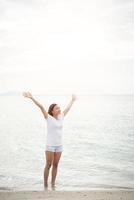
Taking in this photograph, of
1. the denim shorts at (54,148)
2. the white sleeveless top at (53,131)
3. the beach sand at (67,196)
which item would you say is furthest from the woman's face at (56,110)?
the beach sand at (67,196)

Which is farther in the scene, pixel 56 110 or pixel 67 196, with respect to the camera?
pixel 56 110

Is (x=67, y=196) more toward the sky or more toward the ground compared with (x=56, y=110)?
more toward the ground

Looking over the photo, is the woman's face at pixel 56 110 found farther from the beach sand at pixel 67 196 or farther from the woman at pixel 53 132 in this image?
the beach sand at pixel 67 196

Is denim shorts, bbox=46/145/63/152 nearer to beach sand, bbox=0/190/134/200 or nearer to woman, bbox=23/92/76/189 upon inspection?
woman, bbox=23/92/76/189

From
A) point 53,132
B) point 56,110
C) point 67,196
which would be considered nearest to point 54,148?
point 53,132

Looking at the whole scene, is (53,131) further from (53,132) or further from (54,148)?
(54,148)

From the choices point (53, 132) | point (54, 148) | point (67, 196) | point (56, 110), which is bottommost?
point (67, 196)

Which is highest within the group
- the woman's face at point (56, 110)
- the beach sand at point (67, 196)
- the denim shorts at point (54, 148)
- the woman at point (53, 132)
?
the woman's face at point (56, 110)

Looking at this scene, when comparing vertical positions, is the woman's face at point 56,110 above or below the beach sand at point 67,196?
above

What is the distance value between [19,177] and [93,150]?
829cm

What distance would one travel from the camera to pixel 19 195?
835 cm

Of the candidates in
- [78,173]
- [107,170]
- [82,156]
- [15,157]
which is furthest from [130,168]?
[15,157]

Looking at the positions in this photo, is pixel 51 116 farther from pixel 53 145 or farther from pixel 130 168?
pixel 130 168

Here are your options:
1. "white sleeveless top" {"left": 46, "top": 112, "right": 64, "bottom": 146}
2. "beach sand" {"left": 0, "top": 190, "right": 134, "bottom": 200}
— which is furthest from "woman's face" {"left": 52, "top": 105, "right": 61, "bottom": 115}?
"beach sand" {"left": 0, "top": 190, "right": 134, "bottom": 200}
